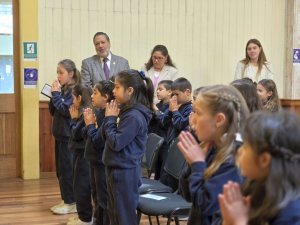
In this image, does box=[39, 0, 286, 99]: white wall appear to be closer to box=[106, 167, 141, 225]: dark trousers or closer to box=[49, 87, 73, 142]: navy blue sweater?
box=[49, 87, 73, 142]: navy blue sweater

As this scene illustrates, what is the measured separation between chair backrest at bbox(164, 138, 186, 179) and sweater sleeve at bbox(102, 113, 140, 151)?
465 mm

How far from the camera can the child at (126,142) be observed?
9.83 feet

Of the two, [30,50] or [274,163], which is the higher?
[30,50]

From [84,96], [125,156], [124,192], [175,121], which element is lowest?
[124,192]

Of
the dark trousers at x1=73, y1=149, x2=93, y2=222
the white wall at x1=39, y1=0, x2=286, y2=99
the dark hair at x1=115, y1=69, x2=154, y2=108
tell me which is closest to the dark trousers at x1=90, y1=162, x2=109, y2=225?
the dark trousers at x1=73, y1=149, x2=93, y2=222

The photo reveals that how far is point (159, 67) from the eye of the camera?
5836 millimetres

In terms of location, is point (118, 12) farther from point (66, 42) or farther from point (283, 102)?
point (283, 102)

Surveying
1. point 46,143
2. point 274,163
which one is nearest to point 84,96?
point 46,143

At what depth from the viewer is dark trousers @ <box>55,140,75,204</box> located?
436 centimetres

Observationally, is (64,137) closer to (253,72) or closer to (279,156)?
(253,72)

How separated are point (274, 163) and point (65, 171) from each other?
3166mm

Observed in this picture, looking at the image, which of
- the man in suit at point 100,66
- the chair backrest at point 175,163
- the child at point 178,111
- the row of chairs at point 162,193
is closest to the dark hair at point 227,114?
the row of chairs at point 162,193

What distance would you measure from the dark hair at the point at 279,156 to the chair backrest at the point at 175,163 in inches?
74.2

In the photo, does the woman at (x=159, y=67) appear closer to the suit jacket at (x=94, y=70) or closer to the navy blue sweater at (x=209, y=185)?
the suit jacket at (x=94, y=70)
